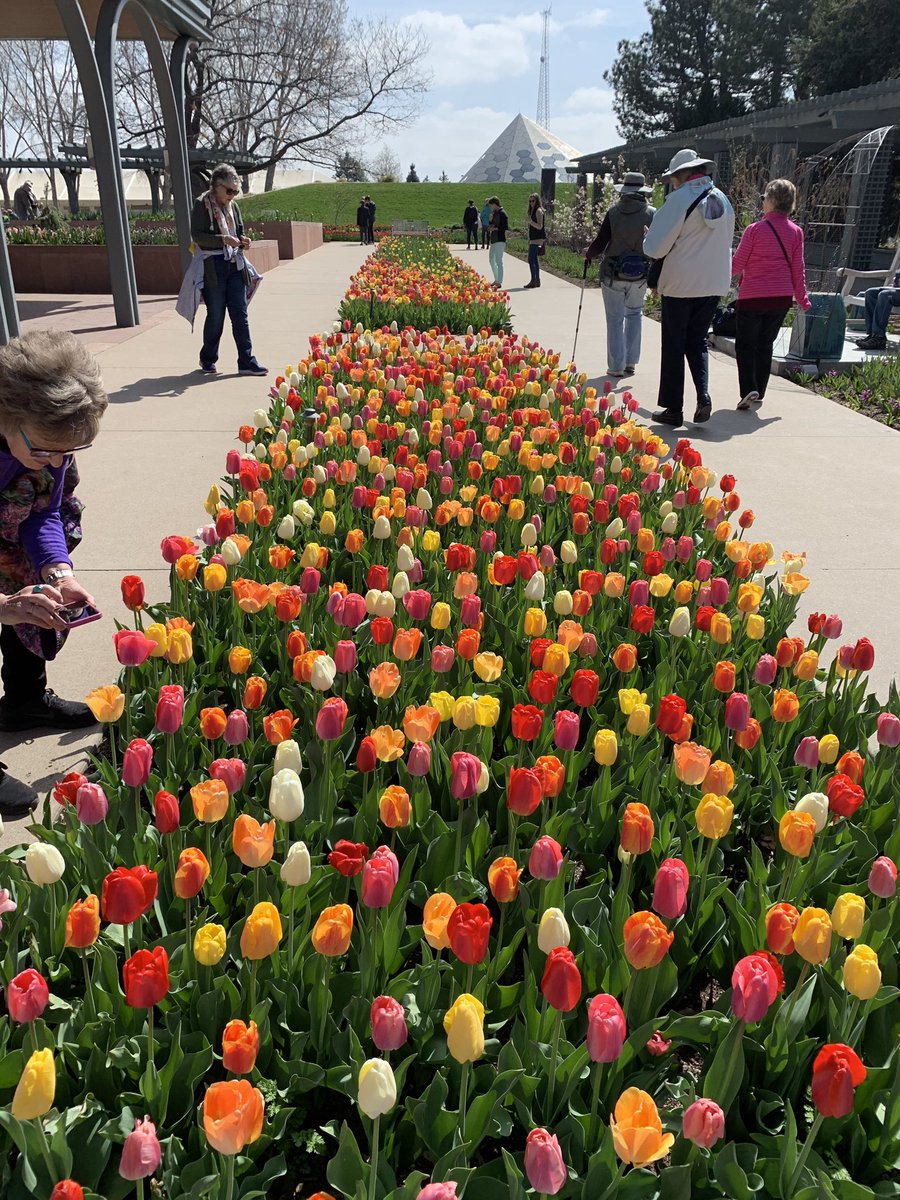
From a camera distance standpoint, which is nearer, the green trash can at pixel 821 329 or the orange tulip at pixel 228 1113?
the orange tulip at pixel 228 1113

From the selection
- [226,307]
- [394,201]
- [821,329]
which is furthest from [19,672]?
[394,201]

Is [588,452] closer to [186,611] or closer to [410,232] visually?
[186,611]

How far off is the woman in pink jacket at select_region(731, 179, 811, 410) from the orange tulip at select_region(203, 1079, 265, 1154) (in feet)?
24.7

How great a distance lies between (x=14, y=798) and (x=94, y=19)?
55.1ft

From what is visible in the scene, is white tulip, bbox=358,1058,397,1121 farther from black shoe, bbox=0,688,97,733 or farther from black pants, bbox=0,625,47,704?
black pants, bbox=0,625,47,704

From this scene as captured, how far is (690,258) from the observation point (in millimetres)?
7359

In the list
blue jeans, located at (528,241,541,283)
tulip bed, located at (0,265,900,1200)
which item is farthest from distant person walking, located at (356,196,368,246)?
tulip bed, located at (0,265,900,1200)

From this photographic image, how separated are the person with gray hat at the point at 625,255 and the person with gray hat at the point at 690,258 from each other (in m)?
0.92

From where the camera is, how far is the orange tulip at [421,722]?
2094mm

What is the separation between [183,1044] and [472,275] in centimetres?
1530

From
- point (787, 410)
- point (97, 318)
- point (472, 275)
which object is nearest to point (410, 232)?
point (472, 275)

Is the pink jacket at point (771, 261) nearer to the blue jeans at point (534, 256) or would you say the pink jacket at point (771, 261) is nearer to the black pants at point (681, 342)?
the black pants at point (681, 342)

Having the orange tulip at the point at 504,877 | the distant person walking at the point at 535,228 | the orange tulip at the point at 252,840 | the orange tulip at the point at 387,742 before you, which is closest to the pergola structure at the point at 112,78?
the distant person walking at the point at 535,228

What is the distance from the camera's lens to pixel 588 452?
502 centimetres
